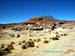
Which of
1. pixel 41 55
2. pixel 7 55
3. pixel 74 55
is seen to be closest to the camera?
pixel 74 55

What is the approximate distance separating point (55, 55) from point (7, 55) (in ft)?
13.3

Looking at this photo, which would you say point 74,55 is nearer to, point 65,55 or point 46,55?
point 65,55

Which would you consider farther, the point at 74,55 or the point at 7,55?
the point at 7,55

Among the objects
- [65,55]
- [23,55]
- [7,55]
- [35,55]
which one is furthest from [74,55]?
[7,55]

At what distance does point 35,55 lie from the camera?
14352 millimetres

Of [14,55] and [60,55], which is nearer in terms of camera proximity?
[60,55]

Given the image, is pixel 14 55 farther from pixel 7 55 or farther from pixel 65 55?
pixel 65 55

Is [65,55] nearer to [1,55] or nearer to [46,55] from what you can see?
[46,55]

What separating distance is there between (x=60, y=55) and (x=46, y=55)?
1.04 m

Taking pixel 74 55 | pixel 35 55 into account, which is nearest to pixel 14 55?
pixel 35 55

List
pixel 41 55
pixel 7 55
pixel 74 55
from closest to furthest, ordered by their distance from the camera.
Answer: pixel 74 55
pixel 41 55
pixel 7 55

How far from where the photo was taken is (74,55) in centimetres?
1321

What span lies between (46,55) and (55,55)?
68 centimetres

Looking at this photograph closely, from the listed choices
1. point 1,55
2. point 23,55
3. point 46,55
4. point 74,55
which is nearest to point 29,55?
point 23,55
